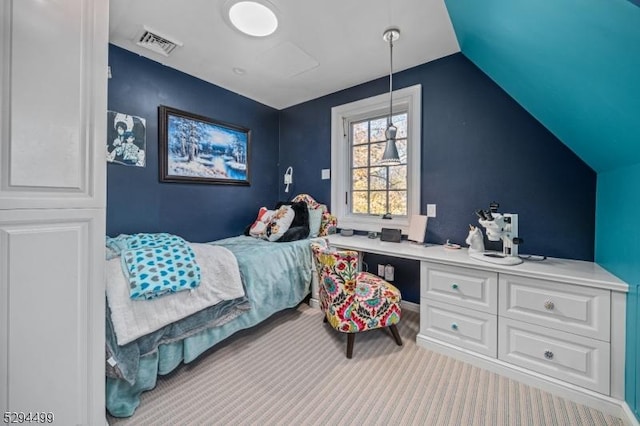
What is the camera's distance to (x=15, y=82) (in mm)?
922

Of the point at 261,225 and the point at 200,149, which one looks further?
the point at 261,225

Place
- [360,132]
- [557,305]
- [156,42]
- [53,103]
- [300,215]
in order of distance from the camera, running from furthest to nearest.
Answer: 1. [360,132]
2. [300,215]
3. [156,42]
4. [557,305]
5. [53,103]

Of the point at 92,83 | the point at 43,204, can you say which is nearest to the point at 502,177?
the point at 92,83

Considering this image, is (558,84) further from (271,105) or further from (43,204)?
(271,105)

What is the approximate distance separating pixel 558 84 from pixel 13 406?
9.65 feet

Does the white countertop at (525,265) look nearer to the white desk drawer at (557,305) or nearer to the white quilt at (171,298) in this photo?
the white desk drawer at (557,305)

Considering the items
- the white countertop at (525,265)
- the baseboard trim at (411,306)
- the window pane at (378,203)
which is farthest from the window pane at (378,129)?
the baseboard trim at (411,306)

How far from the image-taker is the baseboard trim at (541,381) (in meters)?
1.34

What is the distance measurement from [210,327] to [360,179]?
2213 mm

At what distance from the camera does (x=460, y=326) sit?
1835mm

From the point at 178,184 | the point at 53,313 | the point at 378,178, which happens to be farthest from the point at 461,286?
the point at 178,184

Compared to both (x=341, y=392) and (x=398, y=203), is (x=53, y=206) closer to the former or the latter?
(x=341, y=392)

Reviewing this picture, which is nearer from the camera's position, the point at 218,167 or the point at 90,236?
the point at 90,236

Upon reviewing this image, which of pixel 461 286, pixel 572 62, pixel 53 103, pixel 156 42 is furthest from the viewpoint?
pixel 156 42
